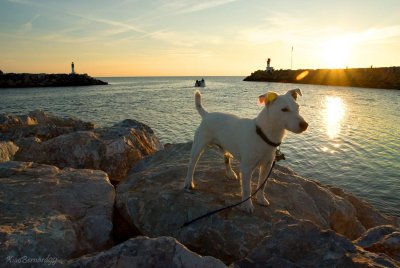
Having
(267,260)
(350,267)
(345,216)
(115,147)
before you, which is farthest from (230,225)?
(115,147)

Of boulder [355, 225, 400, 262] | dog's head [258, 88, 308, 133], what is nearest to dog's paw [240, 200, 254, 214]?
dog's head [258, 88, 308, 133]

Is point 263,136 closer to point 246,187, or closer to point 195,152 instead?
point 246,187

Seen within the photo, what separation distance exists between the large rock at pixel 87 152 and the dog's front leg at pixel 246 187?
15.8 feet

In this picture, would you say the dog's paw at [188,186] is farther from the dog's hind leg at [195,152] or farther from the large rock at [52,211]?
the large rock at [52,211]

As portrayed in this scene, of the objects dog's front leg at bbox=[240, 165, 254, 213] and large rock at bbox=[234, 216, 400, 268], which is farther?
dog's front leg at bbox=[240, 165, 254, 213]

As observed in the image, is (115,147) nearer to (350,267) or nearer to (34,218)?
(34,218)

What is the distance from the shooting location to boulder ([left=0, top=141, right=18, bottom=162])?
26.6 ft

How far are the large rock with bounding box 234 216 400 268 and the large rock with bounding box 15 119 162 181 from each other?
6143 mm

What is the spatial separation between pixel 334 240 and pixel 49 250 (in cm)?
350

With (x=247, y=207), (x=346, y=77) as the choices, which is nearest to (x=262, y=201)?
(x=247, y=207)

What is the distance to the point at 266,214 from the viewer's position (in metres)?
5.06

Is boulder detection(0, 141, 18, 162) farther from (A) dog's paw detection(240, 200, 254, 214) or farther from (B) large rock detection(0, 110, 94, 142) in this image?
(A) dog's paw detection(240, 200, 254, 214)

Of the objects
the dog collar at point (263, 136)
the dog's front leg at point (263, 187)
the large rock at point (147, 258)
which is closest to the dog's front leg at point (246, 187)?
the dog's front leg at point (263, 187)

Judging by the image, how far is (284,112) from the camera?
177 inches
